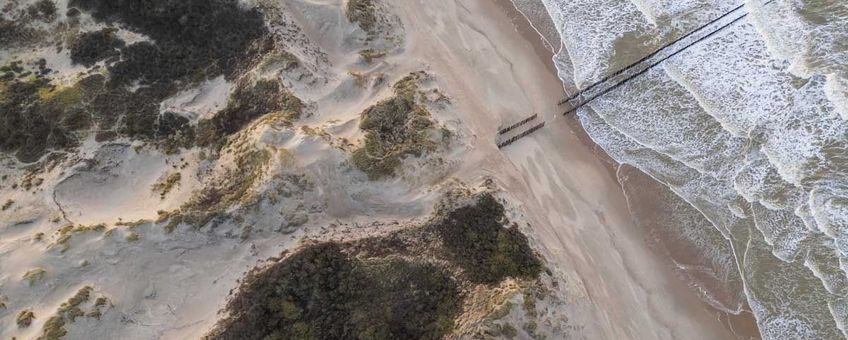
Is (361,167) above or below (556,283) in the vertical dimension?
above

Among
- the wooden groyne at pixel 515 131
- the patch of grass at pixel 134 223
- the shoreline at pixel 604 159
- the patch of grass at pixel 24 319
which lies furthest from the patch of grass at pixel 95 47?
the shoreline at pixel 604 159

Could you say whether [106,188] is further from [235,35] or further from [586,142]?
[586,142]

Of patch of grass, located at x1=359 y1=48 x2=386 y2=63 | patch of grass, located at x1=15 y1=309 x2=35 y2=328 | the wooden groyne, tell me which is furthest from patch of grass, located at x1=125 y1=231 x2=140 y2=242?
the wooden groyne

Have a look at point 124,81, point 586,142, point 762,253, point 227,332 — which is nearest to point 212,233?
point 227,332

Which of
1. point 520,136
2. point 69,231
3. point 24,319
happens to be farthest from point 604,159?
point 24,319

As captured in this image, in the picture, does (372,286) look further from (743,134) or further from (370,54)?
(743,134)

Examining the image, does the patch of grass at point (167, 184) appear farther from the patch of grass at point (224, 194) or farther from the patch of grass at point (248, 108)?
the patch of grass at point (248, 108)

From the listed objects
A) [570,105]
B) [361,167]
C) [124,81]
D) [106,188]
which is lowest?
[570,105]

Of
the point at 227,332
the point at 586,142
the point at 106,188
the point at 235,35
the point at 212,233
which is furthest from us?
the point at 586,142
